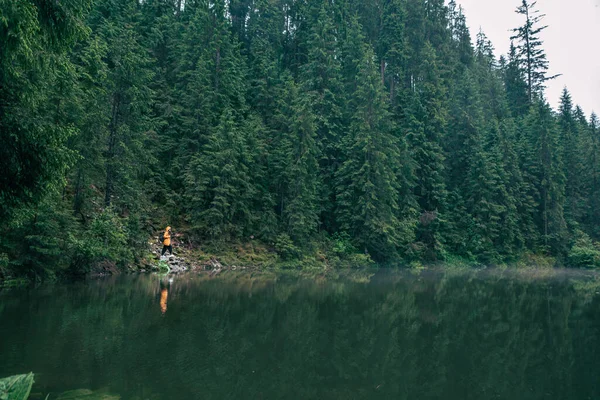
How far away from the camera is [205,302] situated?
11.5 metres

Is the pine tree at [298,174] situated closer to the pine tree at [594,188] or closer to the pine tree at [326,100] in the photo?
the pine tree at [326,100]

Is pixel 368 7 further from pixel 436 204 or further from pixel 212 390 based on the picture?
pixel 212 390

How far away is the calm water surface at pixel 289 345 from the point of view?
548 cm

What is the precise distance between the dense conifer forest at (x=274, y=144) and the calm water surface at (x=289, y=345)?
309 cm

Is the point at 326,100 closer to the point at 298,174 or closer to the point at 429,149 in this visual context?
the point at 298,174

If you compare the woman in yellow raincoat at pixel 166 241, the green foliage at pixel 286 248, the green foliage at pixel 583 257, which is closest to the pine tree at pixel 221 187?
the green foliage at pixel 286 248

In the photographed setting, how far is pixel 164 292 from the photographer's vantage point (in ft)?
42.7

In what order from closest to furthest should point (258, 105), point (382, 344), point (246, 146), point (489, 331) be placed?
point (382, 344), point (489, 331), point (246, 146), point (258, 105)

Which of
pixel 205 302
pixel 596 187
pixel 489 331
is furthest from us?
pixel 596 187

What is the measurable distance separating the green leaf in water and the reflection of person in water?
7.79 m

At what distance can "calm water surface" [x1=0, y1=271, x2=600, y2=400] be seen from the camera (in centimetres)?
548

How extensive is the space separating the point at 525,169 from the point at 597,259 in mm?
10652

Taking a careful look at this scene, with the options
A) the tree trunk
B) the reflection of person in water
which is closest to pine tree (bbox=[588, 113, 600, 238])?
the reflection of person in water

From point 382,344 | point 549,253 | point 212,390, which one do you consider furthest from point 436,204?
point 212,390
